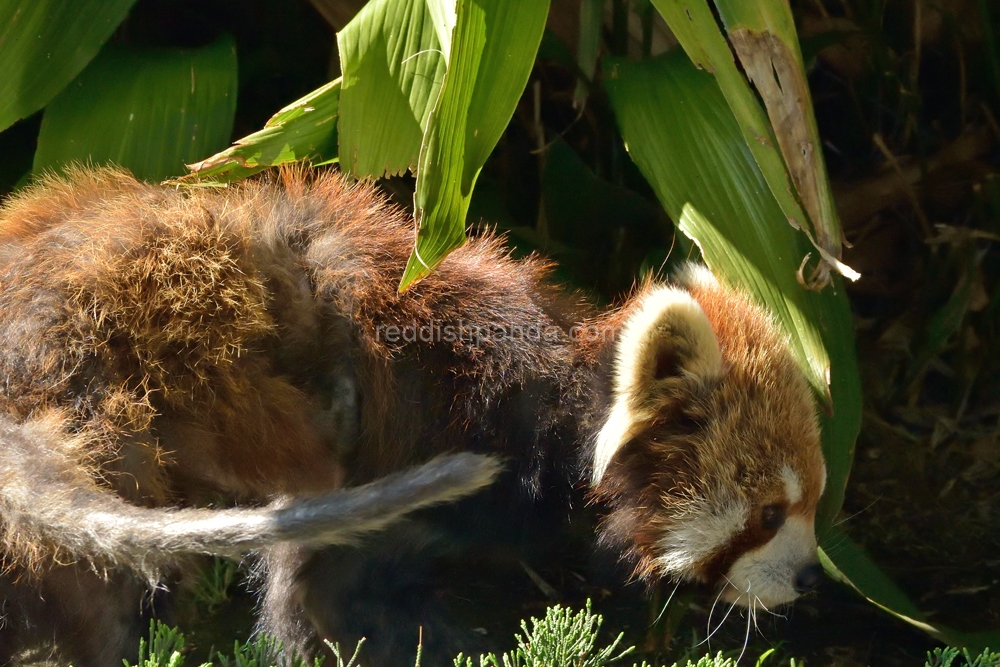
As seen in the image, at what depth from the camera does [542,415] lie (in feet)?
11.6

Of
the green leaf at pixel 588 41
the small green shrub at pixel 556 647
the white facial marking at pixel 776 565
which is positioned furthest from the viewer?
the green leaf at pixel 588 41

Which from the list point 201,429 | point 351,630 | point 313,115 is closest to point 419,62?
point 313,115

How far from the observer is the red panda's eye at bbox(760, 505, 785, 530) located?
3.58m

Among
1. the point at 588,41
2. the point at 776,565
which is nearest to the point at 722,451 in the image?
the point at 776,565

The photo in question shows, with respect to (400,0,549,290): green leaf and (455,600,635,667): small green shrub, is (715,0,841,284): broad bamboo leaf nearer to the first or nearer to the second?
(400,0,549,290): green leaf

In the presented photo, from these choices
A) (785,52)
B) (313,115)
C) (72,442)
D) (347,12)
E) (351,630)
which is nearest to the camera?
(72,442)

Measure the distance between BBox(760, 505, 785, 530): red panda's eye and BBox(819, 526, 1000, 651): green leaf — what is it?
12.4 inches

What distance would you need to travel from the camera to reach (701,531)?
3555mm

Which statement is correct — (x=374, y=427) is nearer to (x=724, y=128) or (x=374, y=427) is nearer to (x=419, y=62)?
(x=419, y=62)

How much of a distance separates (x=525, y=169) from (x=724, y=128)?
176 cm

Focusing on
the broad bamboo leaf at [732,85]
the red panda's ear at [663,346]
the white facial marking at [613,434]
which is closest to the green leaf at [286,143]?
the broad bamboo leaf at [732,85]

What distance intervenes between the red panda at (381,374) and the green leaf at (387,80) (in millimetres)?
258

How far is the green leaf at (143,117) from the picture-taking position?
410 cm

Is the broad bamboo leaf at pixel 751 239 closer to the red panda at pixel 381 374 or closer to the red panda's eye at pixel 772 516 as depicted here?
the red panda at pixel 381 374
